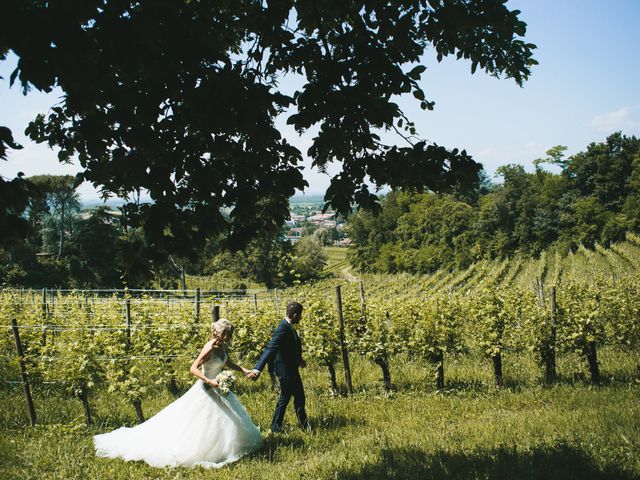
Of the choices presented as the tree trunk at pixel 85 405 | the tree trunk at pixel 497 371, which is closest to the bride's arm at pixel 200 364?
the tree trunk at pixel 85 405

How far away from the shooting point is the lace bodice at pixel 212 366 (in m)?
6.15

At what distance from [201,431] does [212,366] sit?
796 millimetres

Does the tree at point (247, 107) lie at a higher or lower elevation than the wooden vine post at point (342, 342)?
higher

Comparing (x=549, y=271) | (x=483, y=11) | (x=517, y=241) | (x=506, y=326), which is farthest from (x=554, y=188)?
(x=483, y=11)

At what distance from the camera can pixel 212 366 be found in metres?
6.17

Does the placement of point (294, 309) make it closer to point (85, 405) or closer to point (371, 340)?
point (371, 340)

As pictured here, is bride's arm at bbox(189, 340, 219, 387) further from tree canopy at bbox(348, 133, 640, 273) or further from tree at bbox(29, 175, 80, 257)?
tree at bbox(29, 175, 80, 257)

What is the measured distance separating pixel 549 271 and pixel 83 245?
5236 centimetres

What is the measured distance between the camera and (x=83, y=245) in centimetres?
4572

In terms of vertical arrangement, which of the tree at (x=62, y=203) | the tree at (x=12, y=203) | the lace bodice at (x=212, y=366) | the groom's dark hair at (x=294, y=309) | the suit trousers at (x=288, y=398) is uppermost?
the tree at (x=62, y=203)

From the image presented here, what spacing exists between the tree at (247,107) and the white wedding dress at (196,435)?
Result: 309 centimetres

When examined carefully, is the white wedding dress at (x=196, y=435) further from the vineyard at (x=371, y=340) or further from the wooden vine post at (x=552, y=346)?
the wooden vine post at (x=552, y=346)

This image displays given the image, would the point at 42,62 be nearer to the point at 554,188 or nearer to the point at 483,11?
the point at 483,11

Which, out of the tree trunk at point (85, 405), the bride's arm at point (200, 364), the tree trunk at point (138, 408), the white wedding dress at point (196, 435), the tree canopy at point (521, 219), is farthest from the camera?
the tree canopy at point (521, 219)
